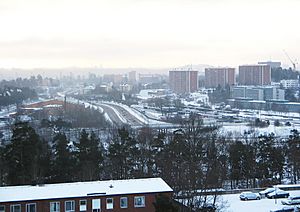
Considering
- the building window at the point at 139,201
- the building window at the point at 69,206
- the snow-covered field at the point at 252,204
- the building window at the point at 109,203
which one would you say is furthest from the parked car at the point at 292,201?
the building window at the point at 69,206

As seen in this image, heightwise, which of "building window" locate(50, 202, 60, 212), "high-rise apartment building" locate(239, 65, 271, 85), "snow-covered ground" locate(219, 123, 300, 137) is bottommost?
"snow-covered ground" locate(219, 123, 300, 137)

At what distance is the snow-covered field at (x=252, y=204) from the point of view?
8086 mm

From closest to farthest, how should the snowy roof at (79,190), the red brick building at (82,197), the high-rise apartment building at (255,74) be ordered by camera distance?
the red brick building at (82,197)
the snowy roof at (79,190)
the high-rise apartment building at (255,74)

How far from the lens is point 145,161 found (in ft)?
39.5

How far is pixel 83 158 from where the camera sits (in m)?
11.3

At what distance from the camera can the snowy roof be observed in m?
7.69

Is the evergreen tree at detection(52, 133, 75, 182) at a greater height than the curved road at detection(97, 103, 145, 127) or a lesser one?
greater

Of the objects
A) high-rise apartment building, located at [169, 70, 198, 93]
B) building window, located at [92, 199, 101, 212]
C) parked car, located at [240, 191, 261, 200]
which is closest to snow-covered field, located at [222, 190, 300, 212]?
parked car, located at [240, 191, 261, 200]

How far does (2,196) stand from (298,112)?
32.6 m

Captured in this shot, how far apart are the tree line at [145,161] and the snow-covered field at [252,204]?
4.14 feet

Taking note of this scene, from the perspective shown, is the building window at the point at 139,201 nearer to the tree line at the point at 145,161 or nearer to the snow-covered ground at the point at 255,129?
the tree line at the point at 145,161

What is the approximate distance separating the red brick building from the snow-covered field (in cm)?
129

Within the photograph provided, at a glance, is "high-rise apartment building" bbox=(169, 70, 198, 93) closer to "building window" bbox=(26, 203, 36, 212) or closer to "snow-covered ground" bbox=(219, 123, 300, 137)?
"snow-covered ground" bbox=(219, 123, 300, 137)

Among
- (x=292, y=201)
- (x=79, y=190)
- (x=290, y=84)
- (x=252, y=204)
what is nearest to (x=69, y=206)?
(x=79, y=190)
